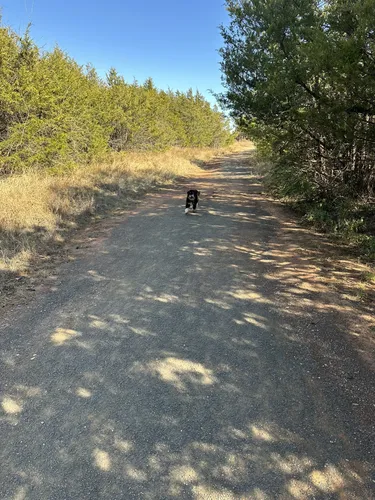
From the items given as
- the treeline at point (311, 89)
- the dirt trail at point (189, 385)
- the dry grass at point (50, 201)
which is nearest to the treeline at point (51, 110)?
the dry grass at point (50, 201)

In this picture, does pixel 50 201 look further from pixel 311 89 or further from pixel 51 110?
pixel 311 89

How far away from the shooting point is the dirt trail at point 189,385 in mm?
2203

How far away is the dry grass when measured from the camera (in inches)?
242

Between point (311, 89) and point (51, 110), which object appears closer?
point (311, 89)

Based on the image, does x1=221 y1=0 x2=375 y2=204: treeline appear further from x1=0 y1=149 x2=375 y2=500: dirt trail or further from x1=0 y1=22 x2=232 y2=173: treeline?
x1=0 y1=22 x2=232 y2=173: treeline

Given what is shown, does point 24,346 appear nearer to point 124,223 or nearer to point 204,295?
point 204,295

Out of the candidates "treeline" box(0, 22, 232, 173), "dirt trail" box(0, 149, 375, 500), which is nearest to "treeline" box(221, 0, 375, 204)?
"dirt trail" box(0, 149, 375, 500)

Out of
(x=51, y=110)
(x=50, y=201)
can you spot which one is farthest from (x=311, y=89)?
(x=51, y=110)

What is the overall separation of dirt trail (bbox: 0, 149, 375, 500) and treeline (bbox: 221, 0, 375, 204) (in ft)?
9.49

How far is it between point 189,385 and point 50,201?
23.0 feet

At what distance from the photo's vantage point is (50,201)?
8438 mm

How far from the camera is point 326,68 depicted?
5.32m

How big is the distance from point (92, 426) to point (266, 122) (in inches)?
367

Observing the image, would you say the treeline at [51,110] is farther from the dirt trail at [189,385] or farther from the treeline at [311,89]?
the dirt trail at [189,385]
